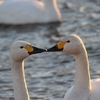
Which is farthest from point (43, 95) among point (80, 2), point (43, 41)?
point (80, 2)

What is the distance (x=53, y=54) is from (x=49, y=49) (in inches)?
180

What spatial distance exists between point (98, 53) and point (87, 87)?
4.25m

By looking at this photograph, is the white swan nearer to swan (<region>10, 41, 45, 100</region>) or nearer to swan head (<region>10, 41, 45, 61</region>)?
swan (<region>10, 41, 45, 100</region>)

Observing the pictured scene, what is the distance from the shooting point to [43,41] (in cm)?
1454

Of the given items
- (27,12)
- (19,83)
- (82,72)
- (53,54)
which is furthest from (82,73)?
(27,12)

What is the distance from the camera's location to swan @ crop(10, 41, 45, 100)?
8531 mm

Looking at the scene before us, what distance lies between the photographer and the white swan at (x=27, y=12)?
682 inches

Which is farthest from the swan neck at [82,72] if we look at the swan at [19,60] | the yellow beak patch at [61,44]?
the swan at [19,60]

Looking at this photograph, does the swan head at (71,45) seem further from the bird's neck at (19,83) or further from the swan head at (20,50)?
the bird's neck at (19,83)

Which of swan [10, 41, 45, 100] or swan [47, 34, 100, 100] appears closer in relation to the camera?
swan [10, 41, 45, 100]

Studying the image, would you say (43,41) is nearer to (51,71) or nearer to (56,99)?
(51,71)

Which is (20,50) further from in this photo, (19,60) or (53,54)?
(53,54)

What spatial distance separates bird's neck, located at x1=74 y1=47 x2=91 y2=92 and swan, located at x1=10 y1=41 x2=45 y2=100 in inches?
24.0

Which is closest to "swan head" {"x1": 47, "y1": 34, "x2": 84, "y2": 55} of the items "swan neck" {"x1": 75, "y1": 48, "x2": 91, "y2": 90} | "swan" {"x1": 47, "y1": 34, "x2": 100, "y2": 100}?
"swan" {"x1": 47, "y1": 34, "x2": 100, "y2": 100}
